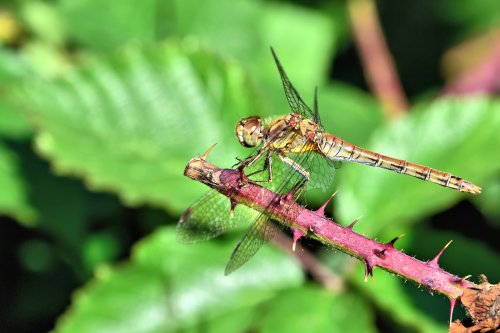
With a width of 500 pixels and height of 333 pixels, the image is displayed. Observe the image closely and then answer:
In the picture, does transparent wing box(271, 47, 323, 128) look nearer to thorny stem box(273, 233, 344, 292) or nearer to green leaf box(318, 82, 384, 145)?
thorny stem box(273, 233, 344, 292)

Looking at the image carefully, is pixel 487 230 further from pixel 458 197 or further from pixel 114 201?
pixel 114 201

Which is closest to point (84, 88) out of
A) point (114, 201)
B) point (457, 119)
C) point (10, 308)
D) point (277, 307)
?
point (114, 201)

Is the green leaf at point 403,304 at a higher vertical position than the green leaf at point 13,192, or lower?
lower

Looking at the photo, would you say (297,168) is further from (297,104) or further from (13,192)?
(13,192)

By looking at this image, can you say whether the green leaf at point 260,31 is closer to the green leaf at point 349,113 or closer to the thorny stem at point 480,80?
the green leaf at point 349,113

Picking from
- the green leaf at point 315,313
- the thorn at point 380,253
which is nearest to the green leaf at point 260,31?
the green leaf at point 315,313

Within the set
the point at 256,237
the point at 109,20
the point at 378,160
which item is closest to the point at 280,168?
the point at 256,237
